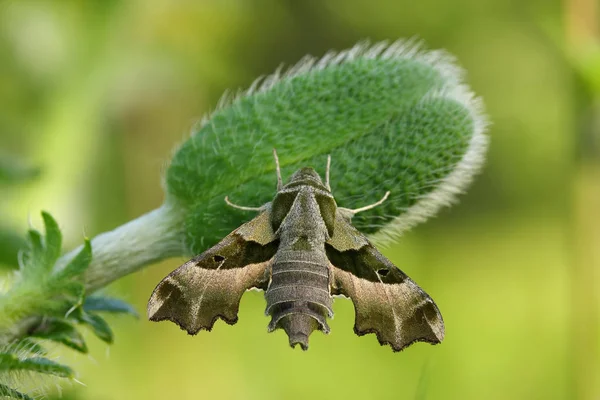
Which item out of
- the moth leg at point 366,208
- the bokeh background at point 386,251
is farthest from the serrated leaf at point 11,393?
the moth leg at point 366,208

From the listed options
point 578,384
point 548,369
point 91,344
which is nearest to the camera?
point 578,384

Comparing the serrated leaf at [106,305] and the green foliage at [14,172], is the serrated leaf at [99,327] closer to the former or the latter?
the serrated leaf at [106,305]

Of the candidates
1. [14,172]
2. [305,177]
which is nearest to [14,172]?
[14,172]

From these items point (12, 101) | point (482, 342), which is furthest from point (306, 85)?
point (482, 342)

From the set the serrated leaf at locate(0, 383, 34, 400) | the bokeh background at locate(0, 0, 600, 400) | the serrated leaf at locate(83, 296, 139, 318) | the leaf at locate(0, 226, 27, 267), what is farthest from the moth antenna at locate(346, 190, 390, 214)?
the leaf at locate(0, 226, 27, 267)

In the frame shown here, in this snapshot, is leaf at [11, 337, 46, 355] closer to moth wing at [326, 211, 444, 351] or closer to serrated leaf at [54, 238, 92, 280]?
serrated leaf at [54, 238, 92, 280]

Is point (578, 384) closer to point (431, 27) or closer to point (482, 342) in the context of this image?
point (482, 342)
